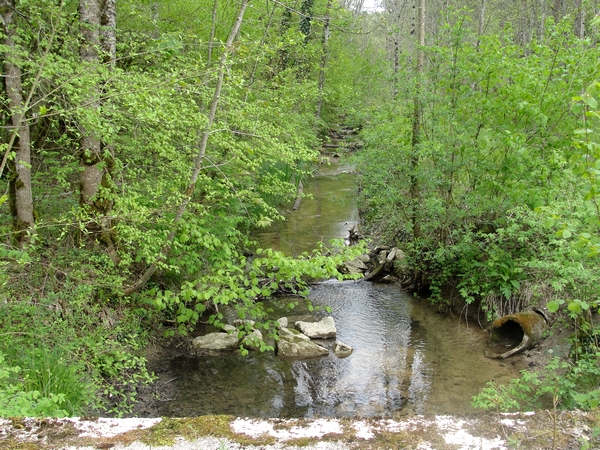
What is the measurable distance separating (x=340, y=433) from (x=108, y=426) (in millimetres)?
1188

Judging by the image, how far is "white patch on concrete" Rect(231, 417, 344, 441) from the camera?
7.22 ft

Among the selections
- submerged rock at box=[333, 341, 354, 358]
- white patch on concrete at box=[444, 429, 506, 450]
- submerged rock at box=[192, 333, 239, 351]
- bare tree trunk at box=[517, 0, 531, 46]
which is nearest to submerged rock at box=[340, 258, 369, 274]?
submerged rock at box=[333, 341, 354, 358]

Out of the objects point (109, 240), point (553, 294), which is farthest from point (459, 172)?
point (109, 240)

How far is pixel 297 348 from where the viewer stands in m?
7.08

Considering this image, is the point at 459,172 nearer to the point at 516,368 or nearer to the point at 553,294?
the point at 553,294

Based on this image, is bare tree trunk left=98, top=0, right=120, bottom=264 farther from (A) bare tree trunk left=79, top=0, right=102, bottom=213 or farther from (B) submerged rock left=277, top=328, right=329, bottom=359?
(B) submerged rock left=277, top=328, right=329, bottom=359

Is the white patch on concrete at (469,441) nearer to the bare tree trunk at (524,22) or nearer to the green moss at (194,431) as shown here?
the green moss at (194,431)

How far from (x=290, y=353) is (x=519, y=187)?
4597 millimetres

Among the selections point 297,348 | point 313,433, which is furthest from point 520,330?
point 313,433

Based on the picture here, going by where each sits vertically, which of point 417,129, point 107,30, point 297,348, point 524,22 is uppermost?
point 524,22

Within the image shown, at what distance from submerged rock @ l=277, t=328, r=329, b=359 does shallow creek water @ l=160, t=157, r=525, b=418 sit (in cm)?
17

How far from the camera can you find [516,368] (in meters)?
6.38

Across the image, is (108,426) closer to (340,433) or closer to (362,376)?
(340,433)

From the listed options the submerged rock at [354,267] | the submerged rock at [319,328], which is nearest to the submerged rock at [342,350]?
the submerged rock at [319,328]
